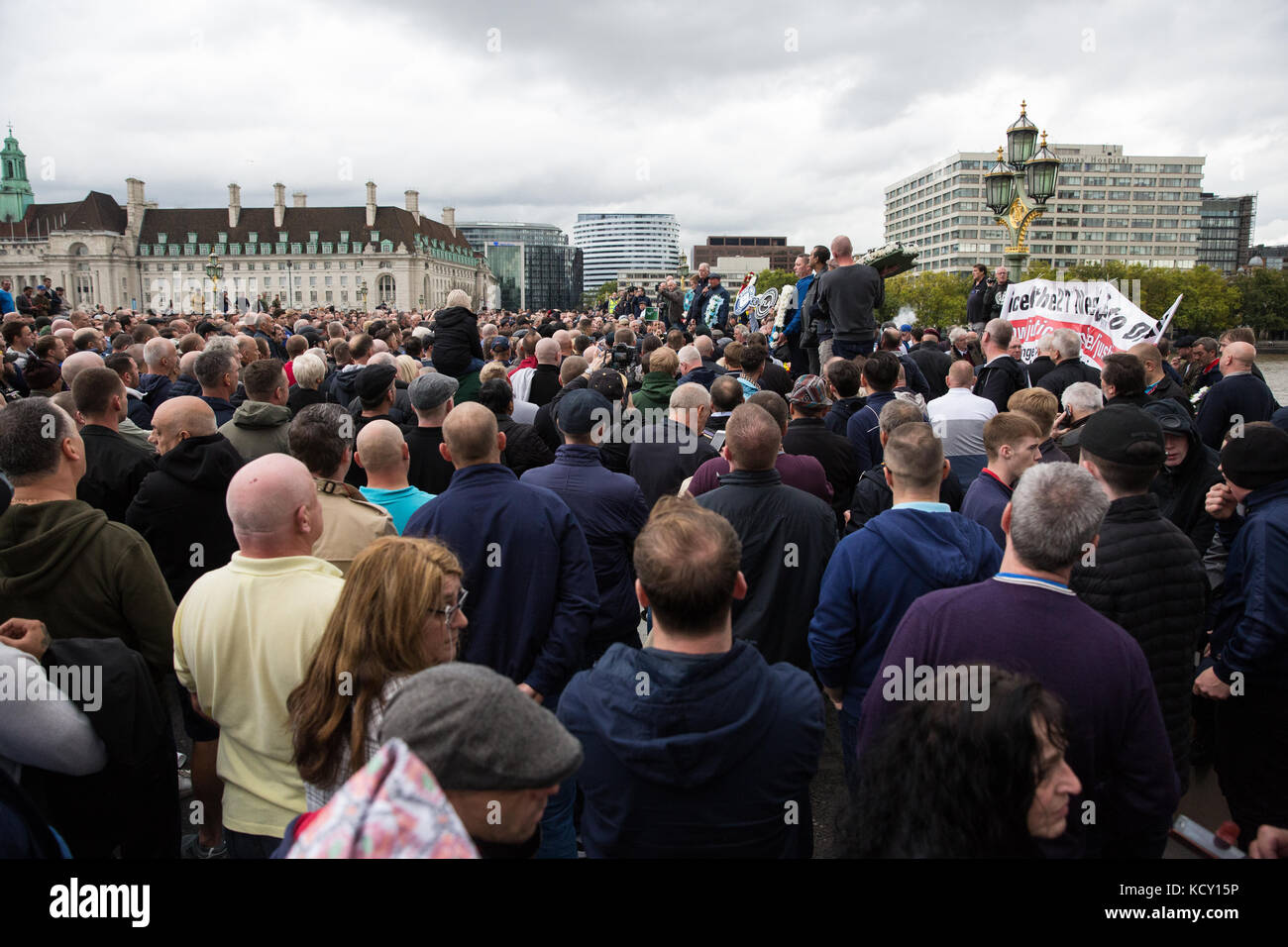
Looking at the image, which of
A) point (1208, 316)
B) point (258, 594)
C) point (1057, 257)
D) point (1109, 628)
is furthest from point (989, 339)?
point (1057, 257)

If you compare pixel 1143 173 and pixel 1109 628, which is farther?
pixel 1143 173

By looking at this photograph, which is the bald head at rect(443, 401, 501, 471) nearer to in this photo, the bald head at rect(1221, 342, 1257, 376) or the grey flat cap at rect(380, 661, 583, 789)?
the grey flat cap at rect(380, 661, 583, 789)

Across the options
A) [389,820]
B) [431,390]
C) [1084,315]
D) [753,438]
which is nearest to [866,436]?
[753,438]

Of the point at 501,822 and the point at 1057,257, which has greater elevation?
the point at 1057,257

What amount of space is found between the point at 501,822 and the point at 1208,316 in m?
81.0

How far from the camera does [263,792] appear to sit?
118 inches

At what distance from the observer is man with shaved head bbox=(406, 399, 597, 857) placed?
→ 12.3ft

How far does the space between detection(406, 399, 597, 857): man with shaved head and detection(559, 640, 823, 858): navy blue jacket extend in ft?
4.30

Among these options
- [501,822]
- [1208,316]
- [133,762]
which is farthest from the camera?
[1208,316]

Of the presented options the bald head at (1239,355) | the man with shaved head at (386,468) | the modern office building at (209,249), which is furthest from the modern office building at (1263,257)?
the man with shaved head at (386,468)

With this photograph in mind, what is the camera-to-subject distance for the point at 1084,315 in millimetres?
10117
